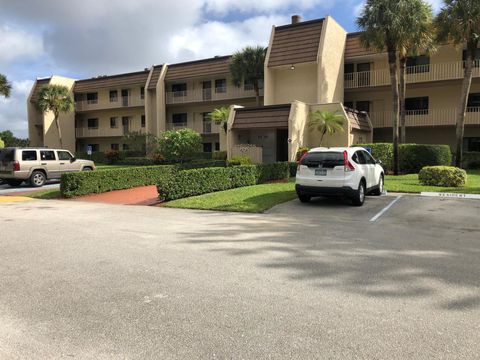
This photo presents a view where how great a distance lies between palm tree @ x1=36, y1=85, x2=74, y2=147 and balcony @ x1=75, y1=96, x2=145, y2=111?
3041mm

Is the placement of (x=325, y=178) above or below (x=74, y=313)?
above

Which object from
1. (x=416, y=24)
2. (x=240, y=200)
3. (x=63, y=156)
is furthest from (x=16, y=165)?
(x=416, y=24)

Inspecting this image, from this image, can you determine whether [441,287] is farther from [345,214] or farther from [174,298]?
[345,214]

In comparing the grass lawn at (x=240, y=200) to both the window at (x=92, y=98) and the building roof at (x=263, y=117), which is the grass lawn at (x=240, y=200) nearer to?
the building roof at (x=263, y=117)

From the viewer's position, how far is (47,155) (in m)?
19.6

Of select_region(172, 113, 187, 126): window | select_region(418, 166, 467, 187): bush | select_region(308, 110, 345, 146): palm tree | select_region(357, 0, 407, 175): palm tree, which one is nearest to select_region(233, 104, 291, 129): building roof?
select_region(308, 110, 345, 146): palm tree

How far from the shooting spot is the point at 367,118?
28625mm

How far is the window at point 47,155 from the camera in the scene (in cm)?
1931

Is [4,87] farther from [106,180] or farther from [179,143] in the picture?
[106,180]

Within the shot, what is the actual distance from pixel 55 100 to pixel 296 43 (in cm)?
2463

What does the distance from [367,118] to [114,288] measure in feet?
87.2

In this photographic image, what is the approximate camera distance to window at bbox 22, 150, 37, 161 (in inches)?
731

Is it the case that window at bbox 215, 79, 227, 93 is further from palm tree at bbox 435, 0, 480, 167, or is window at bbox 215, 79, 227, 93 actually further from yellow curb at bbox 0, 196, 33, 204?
yellow curb at bbox 0, 196, 33, 204

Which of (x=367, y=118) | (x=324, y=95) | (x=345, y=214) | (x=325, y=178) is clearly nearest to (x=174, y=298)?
(x=345, y=214)
